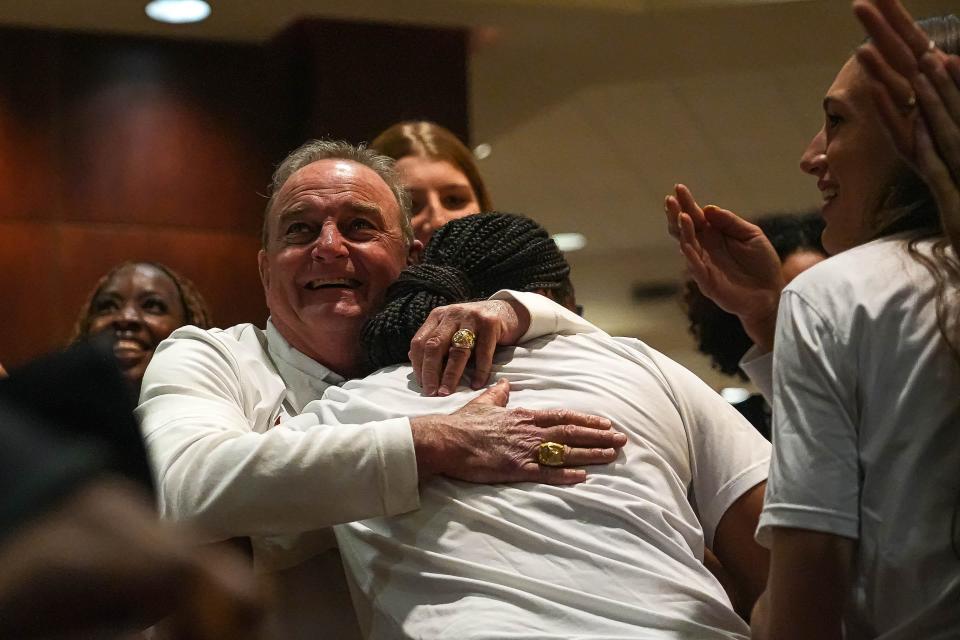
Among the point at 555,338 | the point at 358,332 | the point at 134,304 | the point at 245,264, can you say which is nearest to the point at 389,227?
the point at 358,332

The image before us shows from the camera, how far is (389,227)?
8.59 ft

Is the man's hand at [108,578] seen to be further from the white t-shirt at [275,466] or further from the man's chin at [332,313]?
the man's chin at [332,313]

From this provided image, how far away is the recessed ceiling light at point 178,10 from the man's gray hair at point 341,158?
2.54 m

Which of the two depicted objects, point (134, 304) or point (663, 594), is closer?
point (663, 594)

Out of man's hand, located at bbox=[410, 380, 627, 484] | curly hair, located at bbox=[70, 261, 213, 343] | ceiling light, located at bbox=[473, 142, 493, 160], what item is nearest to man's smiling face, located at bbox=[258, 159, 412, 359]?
man's hand, located at bbox=[410, 380, 627, 484]

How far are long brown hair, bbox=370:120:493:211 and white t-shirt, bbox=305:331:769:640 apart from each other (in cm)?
134

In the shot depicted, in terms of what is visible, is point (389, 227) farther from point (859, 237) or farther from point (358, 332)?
point (859, 237)

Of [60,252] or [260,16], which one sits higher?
[260,16]

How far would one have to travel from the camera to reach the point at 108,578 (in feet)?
2.24

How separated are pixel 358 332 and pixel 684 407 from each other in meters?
0.67

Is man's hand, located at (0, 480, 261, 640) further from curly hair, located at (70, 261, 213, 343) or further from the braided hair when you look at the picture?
curly hair, located at (70, 261, 213, 343)

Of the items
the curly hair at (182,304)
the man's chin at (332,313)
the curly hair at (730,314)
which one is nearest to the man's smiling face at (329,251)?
the man's chin at (332,313)

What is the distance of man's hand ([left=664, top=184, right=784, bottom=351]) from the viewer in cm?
220

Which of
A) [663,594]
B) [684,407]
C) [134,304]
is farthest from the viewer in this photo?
[134,304]
